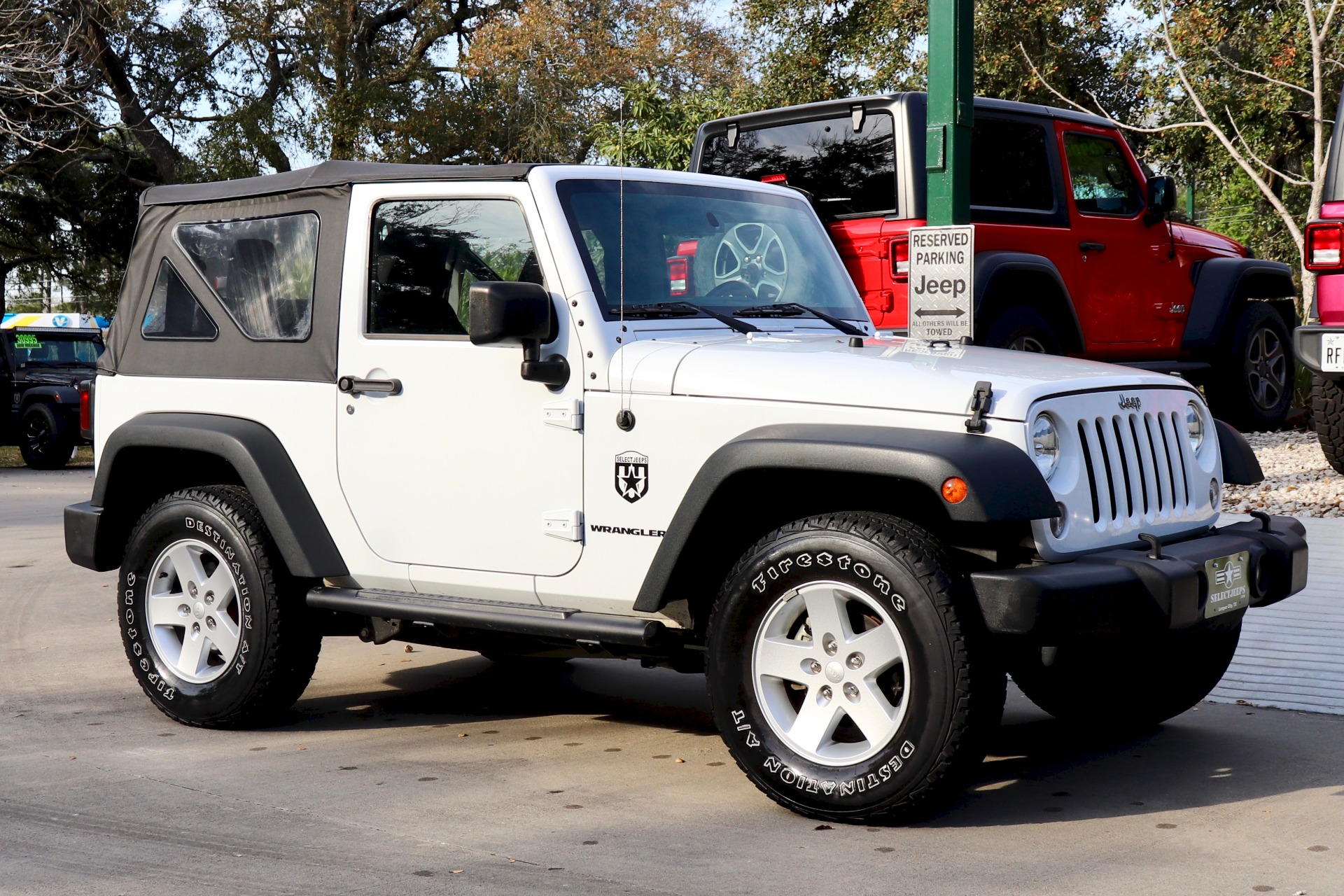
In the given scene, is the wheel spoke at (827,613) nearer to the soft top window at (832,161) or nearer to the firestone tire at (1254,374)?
the soft top window at (832,161)

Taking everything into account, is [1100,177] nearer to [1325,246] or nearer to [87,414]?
[1325,246]

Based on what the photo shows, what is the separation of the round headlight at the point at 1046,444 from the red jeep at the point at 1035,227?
4.55m

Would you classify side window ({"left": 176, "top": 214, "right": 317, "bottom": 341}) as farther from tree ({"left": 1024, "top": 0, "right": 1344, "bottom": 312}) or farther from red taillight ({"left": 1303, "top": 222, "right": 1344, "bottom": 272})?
tree ({"left": 1024, "top": 0, "right": 1344, "bottom": 312})

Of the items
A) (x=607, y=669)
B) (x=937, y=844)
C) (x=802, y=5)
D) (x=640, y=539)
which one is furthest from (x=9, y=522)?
(x=802, y=5)

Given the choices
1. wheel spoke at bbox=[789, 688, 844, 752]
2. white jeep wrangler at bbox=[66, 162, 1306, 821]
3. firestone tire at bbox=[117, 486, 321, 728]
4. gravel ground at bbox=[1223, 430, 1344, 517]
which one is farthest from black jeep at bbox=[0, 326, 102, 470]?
wheel spoke at bbox=[789, 688, 844, 752]

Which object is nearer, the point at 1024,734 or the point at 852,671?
the point at 852,671

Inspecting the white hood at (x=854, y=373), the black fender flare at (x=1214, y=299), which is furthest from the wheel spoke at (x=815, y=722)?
the black fender flare at (x=1214, y=299)

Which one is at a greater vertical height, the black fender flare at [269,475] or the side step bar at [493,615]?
the black fender flare at [269,475]

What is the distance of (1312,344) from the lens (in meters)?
8.72

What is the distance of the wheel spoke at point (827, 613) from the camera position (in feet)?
14.0

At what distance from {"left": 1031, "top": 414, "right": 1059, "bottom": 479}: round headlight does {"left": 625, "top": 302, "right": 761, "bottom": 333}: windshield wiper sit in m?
1.15

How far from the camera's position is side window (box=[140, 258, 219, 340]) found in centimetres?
571

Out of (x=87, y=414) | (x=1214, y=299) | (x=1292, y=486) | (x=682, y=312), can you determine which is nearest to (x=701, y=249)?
(x=682, y=312)

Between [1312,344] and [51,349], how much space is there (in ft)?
61.3
